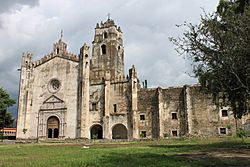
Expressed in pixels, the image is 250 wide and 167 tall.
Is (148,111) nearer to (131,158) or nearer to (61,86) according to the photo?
(61,86)

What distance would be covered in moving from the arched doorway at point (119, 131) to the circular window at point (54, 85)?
1097 centimetres

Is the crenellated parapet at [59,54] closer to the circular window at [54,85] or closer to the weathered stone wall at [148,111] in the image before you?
the circular window at [54,85]

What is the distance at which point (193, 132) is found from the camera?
3553 centimetres

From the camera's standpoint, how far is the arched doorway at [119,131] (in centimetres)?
4000

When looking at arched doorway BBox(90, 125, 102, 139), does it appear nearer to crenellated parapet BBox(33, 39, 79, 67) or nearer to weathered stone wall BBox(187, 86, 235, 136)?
crenellated parapet BBox(33, 39, 79, 67)

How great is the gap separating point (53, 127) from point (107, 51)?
1493cm

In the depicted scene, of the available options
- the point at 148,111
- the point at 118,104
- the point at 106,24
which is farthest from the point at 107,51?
the point at 148,111

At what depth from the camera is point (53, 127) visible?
138 ft

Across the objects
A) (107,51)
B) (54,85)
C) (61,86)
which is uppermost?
(107,51)

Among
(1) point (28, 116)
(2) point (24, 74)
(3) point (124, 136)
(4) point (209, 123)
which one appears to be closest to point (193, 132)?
(4) point (209, 123)

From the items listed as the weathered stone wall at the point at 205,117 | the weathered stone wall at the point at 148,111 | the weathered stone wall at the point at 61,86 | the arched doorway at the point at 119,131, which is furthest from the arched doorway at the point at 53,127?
the weathered stone wall at the point at 205,117

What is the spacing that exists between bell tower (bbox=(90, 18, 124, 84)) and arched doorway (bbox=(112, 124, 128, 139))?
8195 mm

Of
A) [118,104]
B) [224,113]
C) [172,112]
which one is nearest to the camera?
[224,113]

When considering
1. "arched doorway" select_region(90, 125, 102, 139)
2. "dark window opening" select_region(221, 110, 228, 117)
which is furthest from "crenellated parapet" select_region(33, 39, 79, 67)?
"dark window opening" select_region(221, 110, 228, 117)
